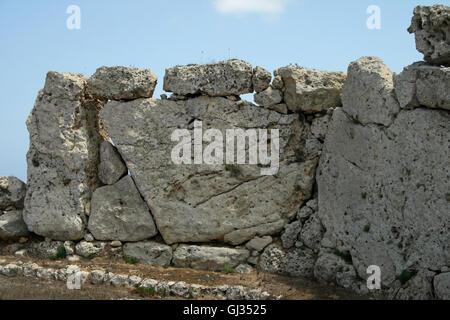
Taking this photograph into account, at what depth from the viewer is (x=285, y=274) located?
10453 millimetres

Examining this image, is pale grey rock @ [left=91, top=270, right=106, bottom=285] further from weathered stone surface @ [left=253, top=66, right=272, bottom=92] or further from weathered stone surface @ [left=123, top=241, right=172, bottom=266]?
weathered stone surface @ [left=253, top=66, right=272, bottom=92]

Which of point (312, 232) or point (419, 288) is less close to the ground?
point (312, 232)

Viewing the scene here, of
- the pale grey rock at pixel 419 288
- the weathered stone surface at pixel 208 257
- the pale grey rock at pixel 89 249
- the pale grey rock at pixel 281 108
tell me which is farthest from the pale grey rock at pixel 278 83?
the pale grey rock at pixel 89 249

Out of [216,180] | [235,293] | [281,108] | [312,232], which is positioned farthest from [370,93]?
[235,293]

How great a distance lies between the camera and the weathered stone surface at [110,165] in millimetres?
11446

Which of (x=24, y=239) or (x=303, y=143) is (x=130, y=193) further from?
(x=303, y=143)

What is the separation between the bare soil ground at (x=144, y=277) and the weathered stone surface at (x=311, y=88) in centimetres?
339

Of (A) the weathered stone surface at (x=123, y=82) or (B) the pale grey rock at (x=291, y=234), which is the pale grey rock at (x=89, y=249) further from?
(B) the pale grey rock at (x=291, y=234)

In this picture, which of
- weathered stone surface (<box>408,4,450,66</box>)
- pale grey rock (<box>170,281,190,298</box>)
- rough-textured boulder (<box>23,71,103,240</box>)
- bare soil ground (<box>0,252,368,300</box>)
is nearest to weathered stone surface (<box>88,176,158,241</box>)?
rough-textured boulder (<box>23,71,103,240</box>)

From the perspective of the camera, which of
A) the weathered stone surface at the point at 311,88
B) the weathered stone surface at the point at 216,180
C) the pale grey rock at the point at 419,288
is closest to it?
the pale grey rock at the point at 419,288

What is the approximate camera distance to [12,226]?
38.6 ft

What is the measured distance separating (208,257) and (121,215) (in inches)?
80.5

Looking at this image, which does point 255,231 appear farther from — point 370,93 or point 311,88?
point 370,93
